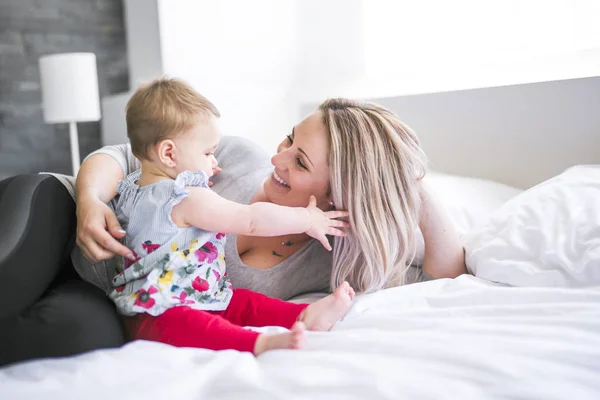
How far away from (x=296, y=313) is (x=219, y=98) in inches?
88.9

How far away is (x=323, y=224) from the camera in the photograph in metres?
1.34

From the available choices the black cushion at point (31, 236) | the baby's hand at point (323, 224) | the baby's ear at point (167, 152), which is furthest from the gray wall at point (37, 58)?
the baby's hand at point (323, 224)

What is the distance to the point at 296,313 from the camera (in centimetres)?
132

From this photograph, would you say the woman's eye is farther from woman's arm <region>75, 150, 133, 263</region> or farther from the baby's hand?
woman's arm <region>75, 150, 133, 263</region>

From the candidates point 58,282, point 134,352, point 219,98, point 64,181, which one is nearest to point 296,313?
point 134,352

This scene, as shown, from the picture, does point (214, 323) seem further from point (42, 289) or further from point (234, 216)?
point (42, 289)

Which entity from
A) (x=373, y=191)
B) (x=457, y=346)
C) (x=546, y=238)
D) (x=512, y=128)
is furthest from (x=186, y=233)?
(x=512, y=128)

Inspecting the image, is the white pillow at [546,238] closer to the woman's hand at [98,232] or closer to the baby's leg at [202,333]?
Result: the baby's leg at [202,333]

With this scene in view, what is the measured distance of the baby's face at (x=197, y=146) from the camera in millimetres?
1303

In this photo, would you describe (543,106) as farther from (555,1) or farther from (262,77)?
(262,77)

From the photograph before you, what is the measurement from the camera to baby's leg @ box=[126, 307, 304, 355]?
3.52 ft

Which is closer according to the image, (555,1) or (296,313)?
(296,313)

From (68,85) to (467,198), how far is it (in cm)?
230

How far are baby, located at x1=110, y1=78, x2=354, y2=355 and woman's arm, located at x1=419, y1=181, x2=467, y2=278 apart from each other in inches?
11.1
